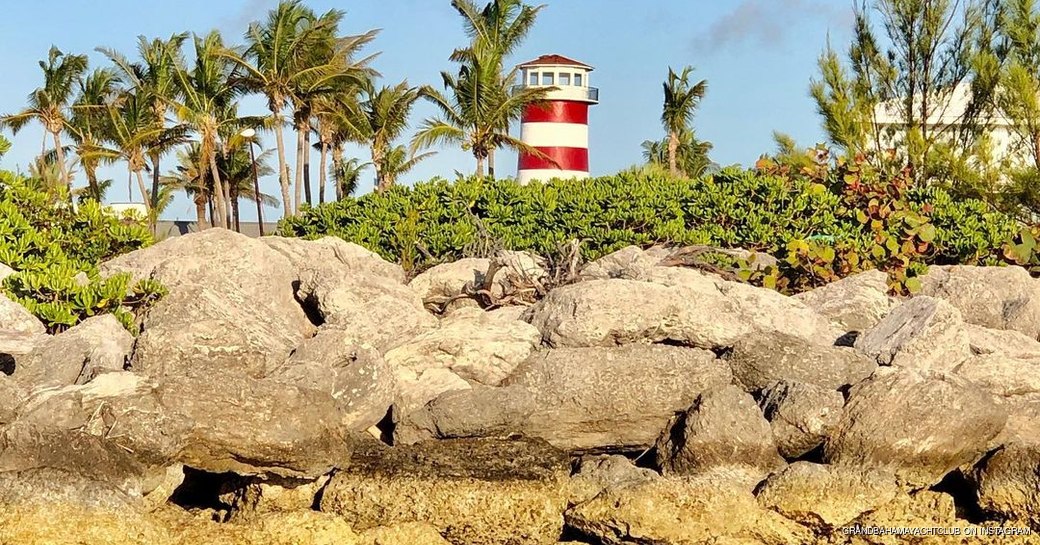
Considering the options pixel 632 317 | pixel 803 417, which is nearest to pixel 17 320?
pixel 632 317

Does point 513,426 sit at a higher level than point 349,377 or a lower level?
lower

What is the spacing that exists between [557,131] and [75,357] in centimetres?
2651

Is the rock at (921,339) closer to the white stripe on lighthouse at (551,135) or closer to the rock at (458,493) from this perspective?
the rock at (458,493)

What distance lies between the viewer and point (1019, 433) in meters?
8.12

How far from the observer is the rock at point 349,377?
759 cm

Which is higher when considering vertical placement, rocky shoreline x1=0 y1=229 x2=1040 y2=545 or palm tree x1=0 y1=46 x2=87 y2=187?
palm tree x1=0 y1=46 x2=87 y2=187

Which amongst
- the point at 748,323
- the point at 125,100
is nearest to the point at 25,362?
the point at 748,323

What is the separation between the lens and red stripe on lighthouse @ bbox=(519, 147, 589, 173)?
32.9 metres

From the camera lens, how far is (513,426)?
7867mm

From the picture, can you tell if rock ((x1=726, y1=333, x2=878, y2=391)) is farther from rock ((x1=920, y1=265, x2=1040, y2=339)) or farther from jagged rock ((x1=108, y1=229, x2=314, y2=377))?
jagged rock ((x1=108, y1=229, x2=314, y2=377))

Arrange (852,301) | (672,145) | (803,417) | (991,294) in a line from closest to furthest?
1. (803,417)
2. (852,301)
3. (991,294)
4. (672,145)

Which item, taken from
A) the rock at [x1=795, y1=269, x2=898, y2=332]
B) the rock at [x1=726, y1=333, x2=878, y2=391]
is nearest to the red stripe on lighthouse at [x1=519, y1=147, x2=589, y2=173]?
the rock at [x1=795, y1=269, x2=898, y2=332]

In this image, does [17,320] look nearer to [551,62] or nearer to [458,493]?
[458,493]

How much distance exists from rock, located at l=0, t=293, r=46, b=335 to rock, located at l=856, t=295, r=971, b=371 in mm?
5372
